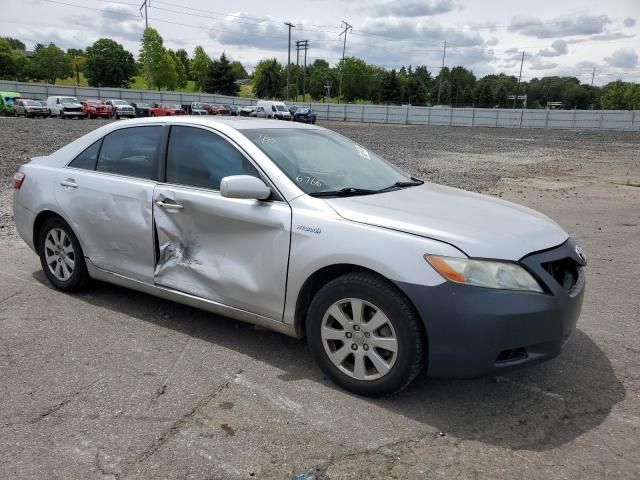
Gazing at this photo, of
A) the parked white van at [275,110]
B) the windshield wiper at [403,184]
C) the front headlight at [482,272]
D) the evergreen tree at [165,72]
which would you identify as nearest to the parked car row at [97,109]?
the parked white van at [275,110]

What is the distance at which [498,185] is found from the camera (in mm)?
13672

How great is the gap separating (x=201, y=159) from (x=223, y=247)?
0.73 m

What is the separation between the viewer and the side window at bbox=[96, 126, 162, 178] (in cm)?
448

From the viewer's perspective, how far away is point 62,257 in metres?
5.09

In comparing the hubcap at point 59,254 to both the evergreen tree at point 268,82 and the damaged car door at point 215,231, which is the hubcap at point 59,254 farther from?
the evergreen tree at point 268,82

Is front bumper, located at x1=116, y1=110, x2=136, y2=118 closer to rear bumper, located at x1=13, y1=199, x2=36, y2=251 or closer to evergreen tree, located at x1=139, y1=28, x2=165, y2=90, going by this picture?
rear bumper, located at x1=13, y1=199, x2=36, y2=251

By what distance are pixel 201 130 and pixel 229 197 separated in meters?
0.84

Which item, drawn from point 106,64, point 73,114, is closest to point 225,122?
point 73,114

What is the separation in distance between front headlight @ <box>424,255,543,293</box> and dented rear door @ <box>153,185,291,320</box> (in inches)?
39.6

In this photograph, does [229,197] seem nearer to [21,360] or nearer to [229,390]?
[229,390]

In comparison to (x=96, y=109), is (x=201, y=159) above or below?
above

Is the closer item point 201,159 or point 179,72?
point 201,159

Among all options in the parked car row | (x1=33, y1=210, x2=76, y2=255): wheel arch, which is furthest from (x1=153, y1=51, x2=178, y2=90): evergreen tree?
(x1=33, y1=210, x2=76, y2=255): wheel arch

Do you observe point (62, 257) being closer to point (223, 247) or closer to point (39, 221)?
point (39, 221)
